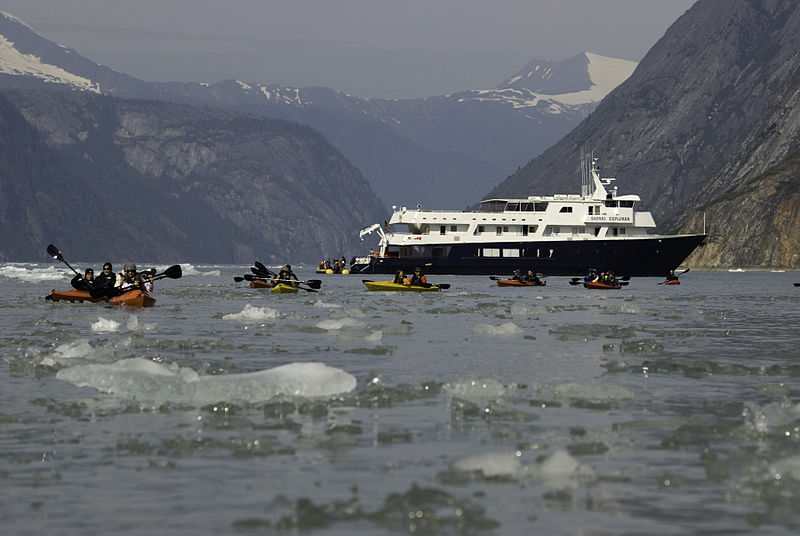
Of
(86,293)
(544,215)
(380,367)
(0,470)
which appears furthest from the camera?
(544,215)

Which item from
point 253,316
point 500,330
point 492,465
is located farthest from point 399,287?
point 492,465

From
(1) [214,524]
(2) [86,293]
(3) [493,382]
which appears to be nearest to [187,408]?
(3) [493,382]

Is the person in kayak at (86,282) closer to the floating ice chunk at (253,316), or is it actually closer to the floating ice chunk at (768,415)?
the floating ice chunk at (253,316)

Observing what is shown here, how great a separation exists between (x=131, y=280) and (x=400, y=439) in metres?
37.4

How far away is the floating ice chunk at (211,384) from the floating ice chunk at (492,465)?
5.58 metres

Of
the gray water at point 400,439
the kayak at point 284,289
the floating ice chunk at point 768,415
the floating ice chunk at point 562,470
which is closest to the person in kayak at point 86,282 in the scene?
the kayak at point 284,289

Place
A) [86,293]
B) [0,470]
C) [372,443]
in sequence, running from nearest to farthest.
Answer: [0,470] → [372,443] → [86,293]

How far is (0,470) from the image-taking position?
12961 millimetres

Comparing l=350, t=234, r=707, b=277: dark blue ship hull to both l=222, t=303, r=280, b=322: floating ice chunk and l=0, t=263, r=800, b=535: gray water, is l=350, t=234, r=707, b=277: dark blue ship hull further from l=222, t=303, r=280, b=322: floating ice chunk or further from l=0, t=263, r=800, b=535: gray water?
l=0, t=263, r=800, b=535: gray water

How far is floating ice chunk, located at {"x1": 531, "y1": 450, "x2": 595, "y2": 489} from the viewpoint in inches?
491

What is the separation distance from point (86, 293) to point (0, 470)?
1598 inches

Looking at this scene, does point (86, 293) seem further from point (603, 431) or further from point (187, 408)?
point (603, 431)

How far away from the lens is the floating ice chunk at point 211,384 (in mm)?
17906

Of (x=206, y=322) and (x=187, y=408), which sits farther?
(x=206, y=322)
